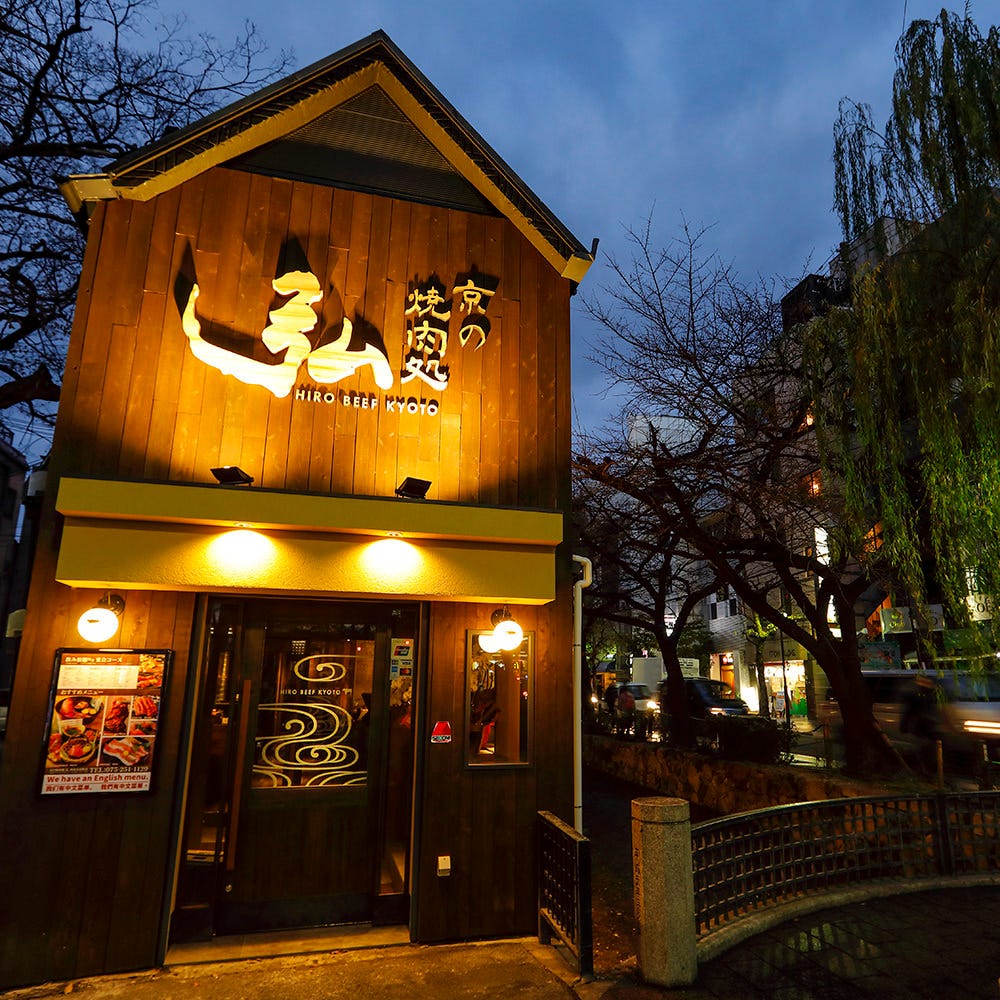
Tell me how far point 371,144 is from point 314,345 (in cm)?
226

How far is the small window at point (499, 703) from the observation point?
19.6 ft

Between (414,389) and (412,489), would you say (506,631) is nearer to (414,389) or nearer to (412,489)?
(412,489)

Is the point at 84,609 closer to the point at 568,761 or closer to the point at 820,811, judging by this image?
the point at 568,761

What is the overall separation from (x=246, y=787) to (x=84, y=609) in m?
2.03

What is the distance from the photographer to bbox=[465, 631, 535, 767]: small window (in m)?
5.97

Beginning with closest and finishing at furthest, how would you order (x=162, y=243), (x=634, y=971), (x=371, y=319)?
(x=634, y=971)
(x=162, y=243)
(x=371, y=319)

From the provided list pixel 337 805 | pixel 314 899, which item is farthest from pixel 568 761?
pixel 314 899

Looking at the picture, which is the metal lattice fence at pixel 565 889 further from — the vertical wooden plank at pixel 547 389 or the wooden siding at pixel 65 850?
the wooden siding at pixel 65 850

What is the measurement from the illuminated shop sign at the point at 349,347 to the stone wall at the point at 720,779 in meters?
7.38

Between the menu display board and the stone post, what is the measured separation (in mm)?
3853

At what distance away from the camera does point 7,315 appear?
11.0 metres

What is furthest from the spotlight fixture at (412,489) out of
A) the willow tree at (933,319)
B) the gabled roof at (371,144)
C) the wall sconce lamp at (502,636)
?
the willow tree at (933,319)

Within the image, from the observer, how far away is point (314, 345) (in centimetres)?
608

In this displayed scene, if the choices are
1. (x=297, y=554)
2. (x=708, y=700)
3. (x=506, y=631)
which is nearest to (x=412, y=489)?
A: (x=297, y=554)
